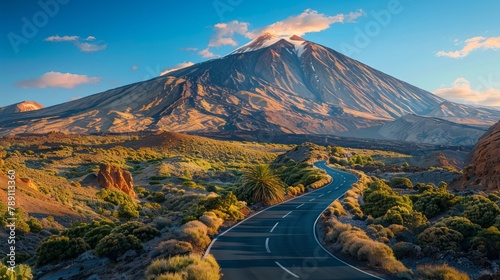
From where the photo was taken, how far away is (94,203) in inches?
1346

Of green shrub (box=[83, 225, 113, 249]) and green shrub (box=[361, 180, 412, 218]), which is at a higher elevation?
green shrub (box=[83, 225, 113, 249])

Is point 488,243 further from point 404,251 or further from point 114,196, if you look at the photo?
point 114,196

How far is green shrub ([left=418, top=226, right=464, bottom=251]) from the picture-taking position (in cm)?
1642

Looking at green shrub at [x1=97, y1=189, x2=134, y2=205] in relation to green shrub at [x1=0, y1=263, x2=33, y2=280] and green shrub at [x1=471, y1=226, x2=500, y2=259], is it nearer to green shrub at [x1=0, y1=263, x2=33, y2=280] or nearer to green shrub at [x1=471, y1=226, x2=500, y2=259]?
green shrub at [x1=0, y1=263, x2=33, y2=280]

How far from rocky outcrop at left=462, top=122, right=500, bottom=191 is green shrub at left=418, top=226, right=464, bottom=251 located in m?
25.1

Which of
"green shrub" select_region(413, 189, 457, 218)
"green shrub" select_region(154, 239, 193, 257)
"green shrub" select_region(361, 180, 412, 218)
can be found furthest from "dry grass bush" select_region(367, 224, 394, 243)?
"green shrub" select_region(154, 239, 193, 257)

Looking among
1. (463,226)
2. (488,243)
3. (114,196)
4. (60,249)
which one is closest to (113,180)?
(114,196)

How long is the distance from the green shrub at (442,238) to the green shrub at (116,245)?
12.8 m

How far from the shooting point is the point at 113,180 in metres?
40.8

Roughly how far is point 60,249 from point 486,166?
41940 millimetres

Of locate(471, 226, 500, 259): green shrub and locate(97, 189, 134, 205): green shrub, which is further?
locate(97, 189, 134, 205): green shrub

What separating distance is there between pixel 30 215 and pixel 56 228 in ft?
7.79

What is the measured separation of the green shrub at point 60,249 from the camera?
17.4 meters

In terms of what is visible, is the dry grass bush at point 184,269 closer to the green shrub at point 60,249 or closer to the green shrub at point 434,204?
the green shrub at point 60,249
